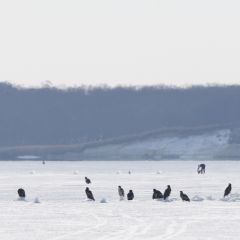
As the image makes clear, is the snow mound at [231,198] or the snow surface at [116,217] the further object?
the snow mound at [231,198]

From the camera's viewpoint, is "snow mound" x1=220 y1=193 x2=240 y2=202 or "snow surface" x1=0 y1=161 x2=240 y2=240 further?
"snow mound" x1=220 y1=193 x2=240 y2=202

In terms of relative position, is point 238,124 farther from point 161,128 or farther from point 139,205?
point 139,205

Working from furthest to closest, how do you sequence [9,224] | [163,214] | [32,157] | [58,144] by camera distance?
1. [58,144]
2. [32,157]
3. [163,214]
4. [9,224]

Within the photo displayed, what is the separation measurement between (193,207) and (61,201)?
15.0ft

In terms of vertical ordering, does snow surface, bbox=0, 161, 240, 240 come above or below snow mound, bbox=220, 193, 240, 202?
below

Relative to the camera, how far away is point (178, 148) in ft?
448

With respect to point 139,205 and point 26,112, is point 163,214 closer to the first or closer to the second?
point 139,205

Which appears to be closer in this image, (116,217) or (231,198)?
(116,217)

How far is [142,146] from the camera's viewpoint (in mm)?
138375

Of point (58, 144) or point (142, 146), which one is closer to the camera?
point (142, 146)

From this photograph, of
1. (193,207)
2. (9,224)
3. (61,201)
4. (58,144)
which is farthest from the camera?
(58,144)

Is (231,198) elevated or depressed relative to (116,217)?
elevated

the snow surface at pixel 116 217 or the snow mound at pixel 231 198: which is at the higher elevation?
the snow mound at pixel 231 198

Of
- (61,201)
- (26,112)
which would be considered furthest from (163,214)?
(26,112)
